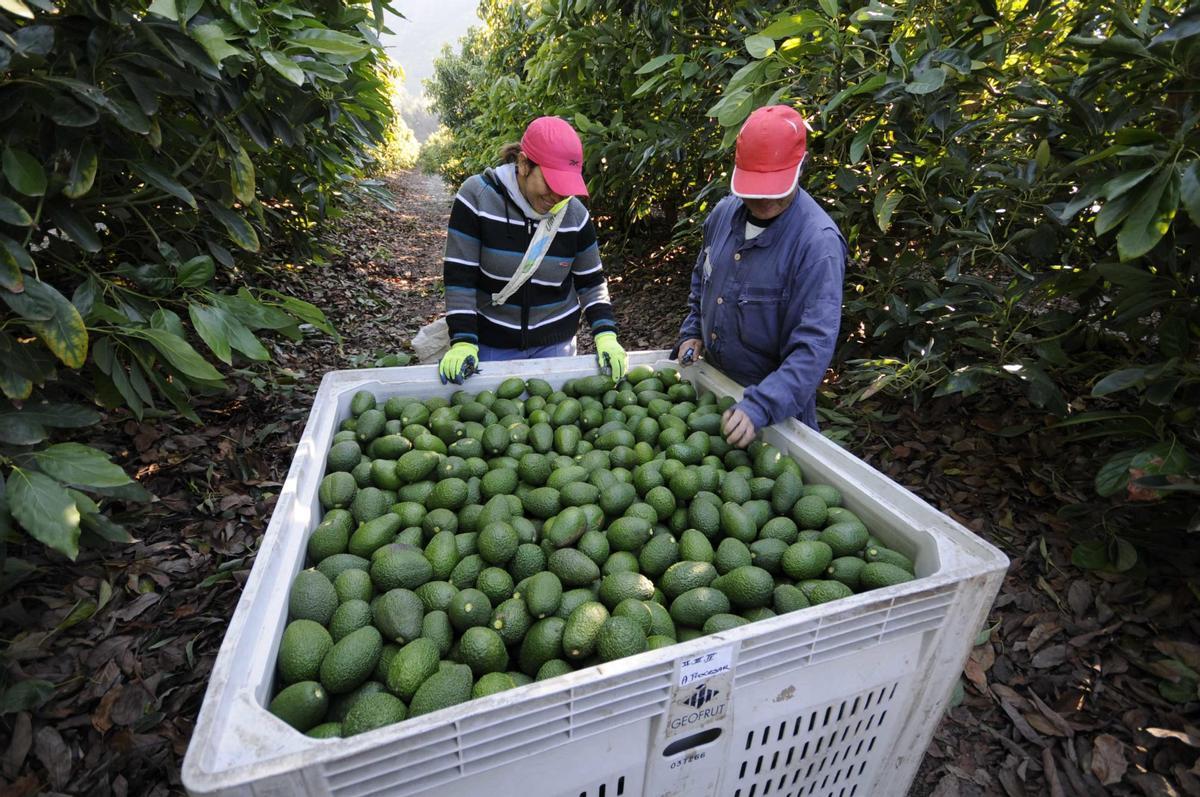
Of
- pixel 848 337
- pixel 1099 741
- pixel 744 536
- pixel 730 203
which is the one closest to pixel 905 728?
pixel 744 536

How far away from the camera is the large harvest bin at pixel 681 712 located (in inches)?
42.6

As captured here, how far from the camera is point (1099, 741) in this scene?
2.30m

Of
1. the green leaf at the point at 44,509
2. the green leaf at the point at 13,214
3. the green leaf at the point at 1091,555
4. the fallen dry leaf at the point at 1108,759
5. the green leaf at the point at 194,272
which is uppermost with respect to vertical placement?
the green leaf at the point at 13,214

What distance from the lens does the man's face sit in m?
2.49

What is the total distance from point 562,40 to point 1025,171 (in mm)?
5222

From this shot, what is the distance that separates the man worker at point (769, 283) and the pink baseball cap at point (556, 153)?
0.77m

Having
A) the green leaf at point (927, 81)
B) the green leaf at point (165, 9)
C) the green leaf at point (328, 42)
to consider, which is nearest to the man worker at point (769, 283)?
the green leaf at point (927, 81)

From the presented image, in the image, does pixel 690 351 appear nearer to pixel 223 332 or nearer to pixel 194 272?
pixel 223 332

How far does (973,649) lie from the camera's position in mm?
2811

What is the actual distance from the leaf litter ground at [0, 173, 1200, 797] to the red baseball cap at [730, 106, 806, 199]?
2.10 meters

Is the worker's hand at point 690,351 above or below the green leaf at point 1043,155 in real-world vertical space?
below

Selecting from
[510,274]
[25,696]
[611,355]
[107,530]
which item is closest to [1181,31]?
[611,355]

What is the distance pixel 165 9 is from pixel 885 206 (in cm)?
314

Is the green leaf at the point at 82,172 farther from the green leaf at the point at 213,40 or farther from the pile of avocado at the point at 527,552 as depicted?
the pile of avocado at the point at 527,552
